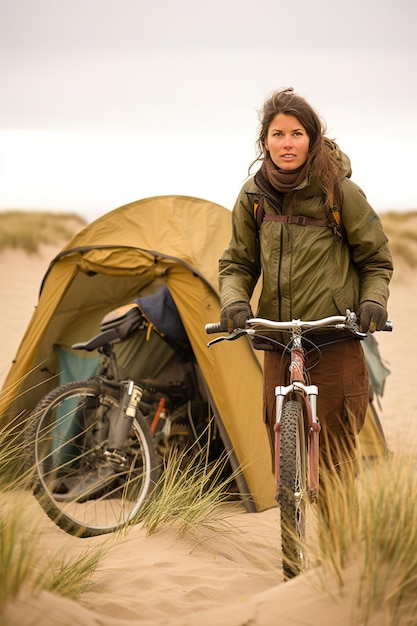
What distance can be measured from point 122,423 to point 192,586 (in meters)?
1.35

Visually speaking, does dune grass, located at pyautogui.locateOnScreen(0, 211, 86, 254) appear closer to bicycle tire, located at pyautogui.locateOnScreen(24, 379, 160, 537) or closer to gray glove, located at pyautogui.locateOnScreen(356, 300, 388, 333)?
bicycle tire, located at pyautogui.locateOnScreen(24, 379, 160, 537)

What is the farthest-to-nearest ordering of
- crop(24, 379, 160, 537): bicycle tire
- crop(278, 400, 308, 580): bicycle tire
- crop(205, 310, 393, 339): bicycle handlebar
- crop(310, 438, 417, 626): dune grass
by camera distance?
crop(24, 379, 160, 537): bicycle tire, crop(205, 310, 393, 339): bicycle handlebar, crop(278, 400, 308, 580): bicycle tire, crop(310, 438, 417, 626): dune grass

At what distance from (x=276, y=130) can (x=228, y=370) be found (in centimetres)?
185

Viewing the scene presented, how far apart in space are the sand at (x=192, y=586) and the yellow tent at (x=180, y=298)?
0.37 m

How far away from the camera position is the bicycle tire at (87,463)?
4.17 metres

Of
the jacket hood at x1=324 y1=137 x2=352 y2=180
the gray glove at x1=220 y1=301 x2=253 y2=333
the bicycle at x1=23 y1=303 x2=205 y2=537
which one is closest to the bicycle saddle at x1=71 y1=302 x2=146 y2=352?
the bicycle at x1=23 y1=303 x2=205 y2=537

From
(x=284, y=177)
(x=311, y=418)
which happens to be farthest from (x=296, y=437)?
(x=284, y=177)

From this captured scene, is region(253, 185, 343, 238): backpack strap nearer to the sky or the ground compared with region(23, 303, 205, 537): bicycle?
nearer to the sky

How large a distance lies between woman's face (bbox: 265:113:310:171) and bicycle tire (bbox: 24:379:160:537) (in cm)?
147

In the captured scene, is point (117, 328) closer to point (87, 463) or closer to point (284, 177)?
point (87, 463)

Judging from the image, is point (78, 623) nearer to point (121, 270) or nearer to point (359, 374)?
point (359, 374)

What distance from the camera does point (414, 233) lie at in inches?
1247

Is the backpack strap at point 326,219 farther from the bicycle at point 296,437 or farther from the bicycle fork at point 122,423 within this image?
the bicycle fork at point 122,423

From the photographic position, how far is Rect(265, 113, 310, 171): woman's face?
3.36 metres
